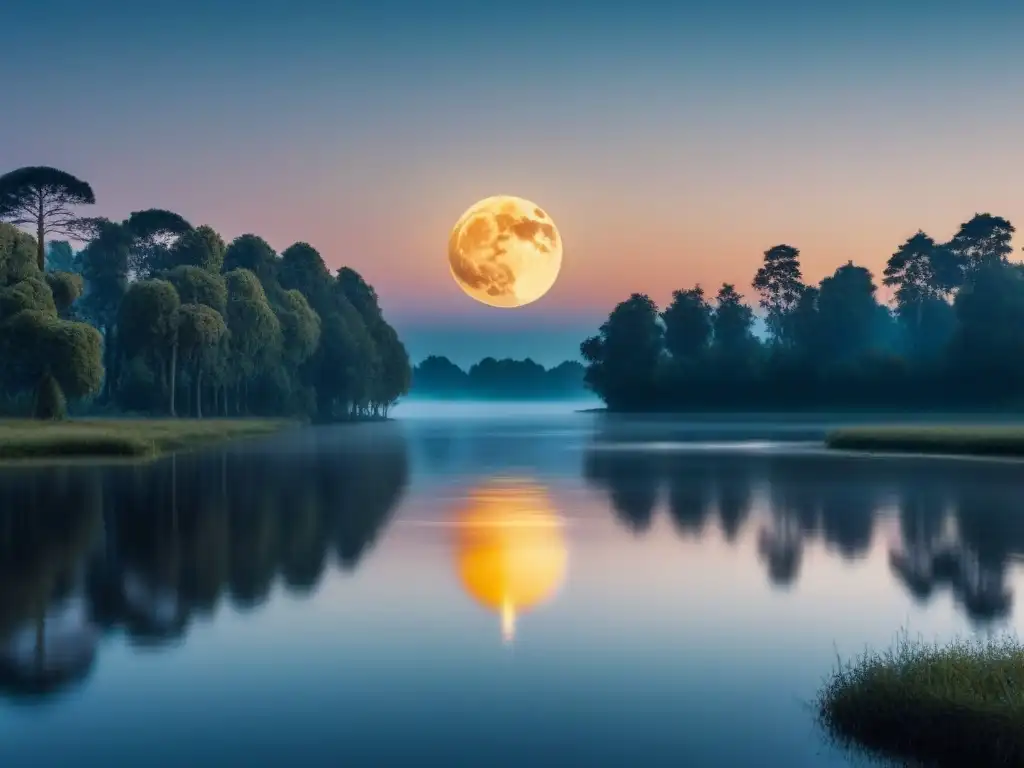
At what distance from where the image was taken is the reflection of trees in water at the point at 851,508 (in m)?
23.2

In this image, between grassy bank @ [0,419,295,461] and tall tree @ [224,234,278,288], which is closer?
grassy bank @ [0,419,295,461]

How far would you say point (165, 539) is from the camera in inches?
1075

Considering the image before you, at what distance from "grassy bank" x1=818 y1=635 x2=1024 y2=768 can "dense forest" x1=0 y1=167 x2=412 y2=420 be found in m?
67.6

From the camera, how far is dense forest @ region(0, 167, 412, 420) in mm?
75438

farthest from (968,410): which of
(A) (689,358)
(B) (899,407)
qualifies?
(A) (689,358)

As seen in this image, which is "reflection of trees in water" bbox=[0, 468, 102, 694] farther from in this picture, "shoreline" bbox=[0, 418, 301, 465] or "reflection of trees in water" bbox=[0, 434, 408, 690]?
"shoreline" bbox=[0, 418, 301, 465]

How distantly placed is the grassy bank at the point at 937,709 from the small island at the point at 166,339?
53261 millimetres

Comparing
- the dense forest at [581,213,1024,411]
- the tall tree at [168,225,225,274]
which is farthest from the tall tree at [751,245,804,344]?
the tall tree at [168,225,225,274]

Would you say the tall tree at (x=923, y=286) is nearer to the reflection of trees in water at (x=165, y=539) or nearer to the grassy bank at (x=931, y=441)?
the grassy bank at (x=931, y=441)

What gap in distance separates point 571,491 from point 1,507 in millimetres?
18794

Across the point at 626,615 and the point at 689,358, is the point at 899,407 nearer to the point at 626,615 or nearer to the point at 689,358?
the point at 689,358

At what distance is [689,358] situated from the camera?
19525cm

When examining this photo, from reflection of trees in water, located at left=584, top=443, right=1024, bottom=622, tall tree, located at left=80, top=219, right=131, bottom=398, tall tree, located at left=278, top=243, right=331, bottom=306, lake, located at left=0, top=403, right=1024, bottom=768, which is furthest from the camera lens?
tall tree, located at left=278, top=243, right=331, bottom=306

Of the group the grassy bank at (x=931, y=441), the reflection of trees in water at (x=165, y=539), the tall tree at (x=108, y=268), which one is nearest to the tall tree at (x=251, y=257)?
the tall tree at (x=108, y=268)
